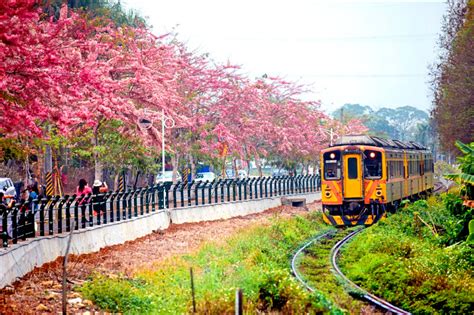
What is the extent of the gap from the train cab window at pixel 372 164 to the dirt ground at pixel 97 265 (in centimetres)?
526

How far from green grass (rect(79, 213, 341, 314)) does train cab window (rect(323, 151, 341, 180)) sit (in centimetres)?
856

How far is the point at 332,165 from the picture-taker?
31.4 m

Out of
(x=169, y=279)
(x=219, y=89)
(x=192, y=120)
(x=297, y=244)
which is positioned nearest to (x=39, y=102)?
(x=169, y=279)

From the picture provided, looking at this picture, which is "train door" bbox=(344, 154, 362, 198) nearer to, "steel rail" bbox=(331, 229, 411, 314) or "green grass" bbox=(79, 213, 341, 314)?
"steel rail" bbox=(331, 229, 411, 314)

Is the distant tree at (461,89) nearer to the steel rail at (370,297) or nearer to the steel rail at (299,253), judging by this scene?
the steel rail at (299,253)

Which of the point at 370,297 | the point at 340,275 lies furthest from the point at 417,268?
the point at 340,275

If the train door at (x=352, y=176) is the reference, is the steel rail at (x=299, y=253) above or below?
below

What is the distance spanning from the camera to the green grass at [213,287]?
13234mm

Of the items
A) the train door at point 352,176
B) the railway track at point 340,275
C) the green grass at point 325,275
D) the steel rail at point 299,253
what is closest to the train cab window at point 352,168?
the train door at point 352,176

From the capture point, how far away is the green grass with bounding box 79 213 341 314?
43.4ft

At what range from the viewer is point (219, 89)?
51.9 meters

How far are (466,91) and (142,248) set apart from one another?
24.9m

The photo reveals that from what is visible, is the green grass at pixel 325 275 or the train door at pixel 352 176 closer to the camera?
the green grass at pixel 325 275

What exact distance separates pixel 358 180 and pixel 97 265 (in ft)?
44.8
